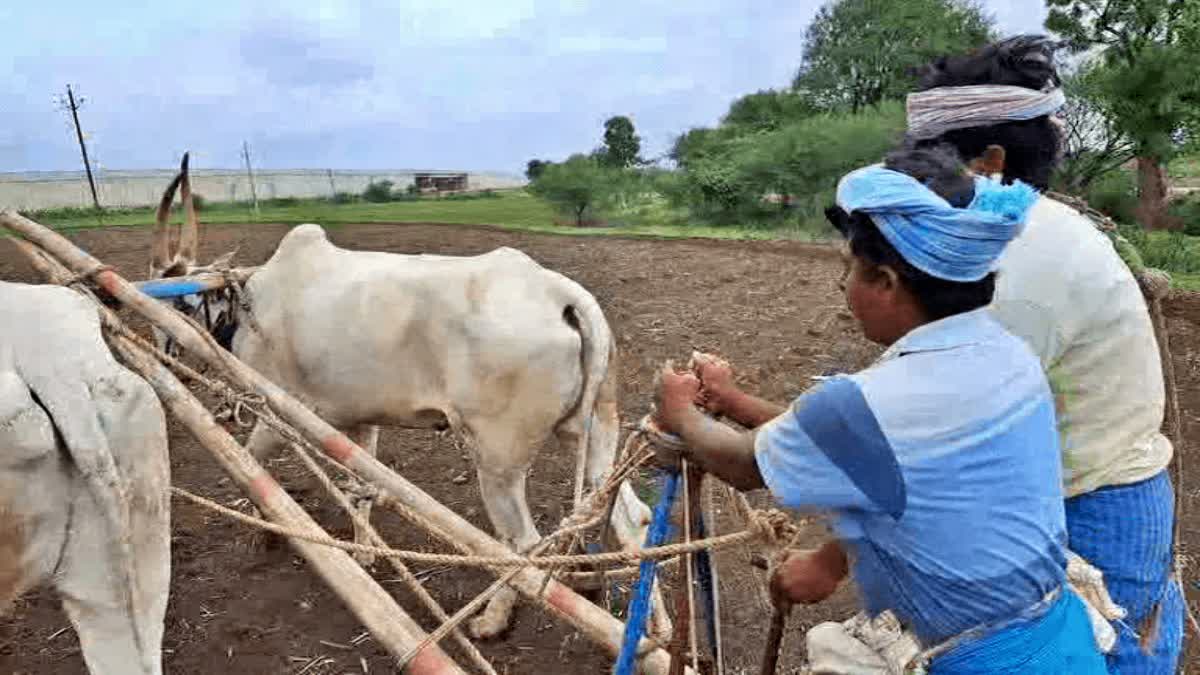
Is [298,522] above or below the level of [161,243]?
below

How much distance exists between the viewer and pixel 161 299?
475 cm

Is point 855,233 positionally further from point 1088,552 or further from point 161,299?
point 161,299

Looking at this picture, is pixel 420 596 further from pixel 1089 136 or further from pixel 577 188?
pixel 577 188

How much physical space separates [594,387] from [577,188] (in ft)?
93.0

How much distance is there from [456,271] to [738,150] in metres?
28.6

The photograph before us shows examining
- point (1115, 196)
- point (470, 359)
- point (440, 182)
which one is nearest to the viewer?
point (470, 359)

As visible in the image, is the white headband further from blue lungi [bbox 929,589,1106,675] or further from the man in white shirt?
blue lungi [bbox 929,589,1106,675]

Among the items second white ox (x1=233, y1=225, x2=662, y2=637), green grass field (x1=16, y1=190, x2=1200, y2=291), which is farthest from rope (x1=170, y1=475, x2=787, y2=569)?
green grass field (x1=16, y1=190, x2=1200, y2=291)

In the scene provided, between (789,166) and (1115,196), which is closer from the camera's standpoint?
(1115,196)

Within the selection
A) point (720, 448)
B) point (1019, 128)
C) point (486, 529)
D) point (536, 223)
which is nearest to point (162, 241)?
point (486, 529)

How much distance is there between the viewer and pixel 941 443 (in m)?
1.42

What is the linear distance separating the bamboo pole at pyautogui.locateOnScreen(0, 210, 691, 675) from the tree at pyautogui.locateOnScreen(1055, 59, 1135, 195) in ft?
77.7

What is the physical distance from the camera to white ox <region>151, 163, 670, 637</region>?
4.12 meters

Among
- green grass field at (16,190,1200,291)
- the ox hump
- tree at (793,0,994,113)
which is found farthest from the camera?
tree at (793,0,994,113)
